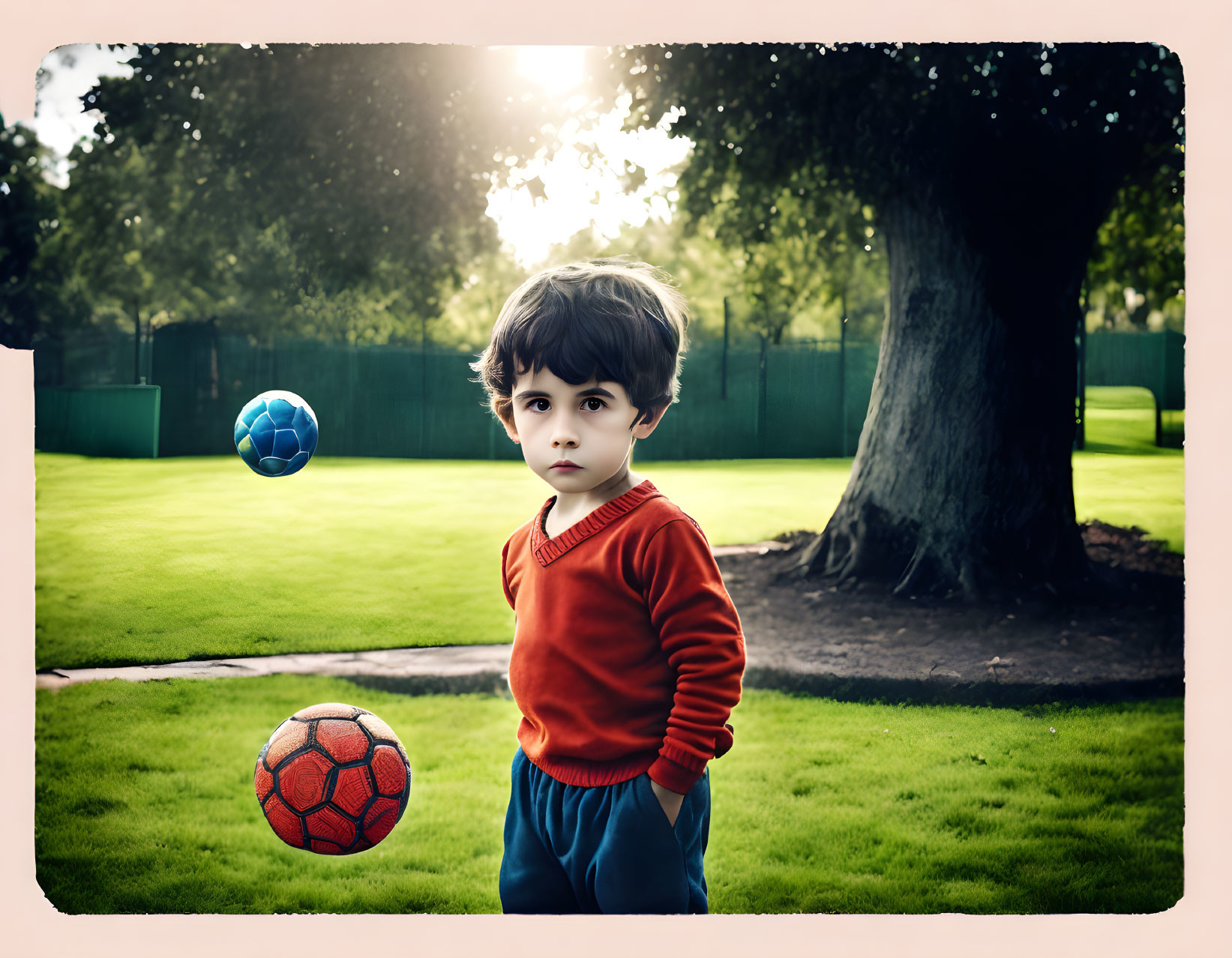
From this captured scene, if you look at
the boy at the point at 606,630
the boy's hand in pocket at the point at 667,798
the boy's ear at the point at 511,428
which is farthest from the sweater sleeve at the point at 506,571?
the boy's hand in pocket at the point at 667,798

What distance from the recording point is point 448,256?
3742 mm

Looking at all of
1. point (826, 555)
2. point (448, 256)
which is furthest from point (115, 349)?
point (826, 555)

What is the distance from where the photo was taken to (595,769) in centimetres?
220

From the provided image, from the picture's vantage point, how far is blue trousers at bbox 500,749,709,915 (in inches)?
84.8

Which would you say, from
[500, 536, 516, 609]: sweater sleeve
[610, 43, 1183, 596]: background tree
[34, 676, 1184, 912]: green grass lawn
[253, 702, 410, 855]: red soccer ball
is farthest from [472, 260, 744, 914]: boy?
[610, 43, 1183, 596]: background tree

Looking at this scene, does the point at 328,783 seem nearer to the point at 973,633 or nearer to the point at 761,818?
the point at 761,818

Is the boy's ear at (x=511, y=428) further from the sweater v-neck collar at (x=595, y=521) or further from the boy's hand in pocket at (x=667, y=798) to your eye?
the boy's hand in pocket at (x=667, y=798)

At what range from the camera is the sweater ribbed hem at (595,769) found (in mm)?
2170

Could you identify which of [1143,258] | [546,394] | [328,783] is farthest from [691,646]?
[1143,258]

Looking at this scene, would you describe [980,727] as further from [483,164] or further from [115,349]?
[115,349]

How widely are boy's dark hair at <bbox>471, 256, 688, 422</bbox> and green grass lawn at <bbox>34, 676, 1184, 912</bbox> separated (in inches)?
63.8

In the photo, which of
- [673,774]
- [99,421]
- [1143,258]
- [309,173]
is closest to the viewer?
[673,774]

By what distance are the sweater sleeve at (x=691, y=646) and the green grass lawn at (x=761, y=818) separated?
3.91ft

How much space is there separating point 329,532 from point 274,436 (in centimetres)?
139
